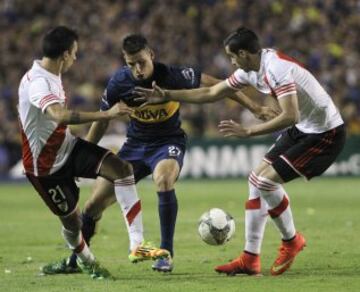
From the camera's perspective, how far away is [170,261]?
10023 mm

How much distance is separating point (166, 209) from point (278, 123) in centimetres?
169

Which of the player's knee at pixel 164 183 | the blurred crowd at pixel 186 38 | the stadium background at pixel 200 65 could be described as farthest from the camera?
the blurred crowd at pixel 186 38

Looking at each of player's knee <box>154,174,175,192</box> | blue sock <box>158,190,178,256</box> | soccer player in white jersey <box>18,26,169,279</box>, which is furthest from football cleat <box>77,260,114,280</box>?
player's knee <box>154,174,175,192</box>

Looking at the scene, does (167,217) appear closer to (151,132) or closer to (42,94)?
(151,132)

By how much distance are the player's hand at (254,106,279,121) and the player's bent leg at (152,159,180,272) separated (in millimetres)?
1056

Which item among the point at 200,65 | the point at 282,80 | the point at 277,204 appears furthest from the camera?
the point at 200,65

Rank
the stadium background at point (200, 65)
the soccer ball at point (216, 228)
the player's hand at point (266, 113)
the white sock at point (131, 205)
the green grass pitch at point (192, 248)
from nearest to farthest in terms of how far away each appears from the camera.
Answer: the green grass pitch at point (192, 248)
the white sock at point (131, 205)
the player's hand at point (266, 113)
the soccer ball at point (216, 228)
the stadium background at point (200, 65)

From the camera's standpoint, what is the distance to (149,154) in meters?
10.8

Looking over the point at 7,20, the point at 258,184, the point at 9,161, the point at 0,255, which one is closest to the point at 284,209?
the point at 258,184

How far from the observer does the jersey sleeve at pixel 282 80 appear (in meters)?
9.23

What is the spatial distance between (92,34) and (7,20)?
2669 millimetres

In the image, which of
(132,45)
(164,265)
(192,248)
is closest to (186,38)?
(192,248)

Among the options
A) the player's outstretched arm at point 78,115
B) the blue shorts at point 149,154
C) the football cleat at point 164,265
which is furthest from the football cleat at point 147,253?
the player's outstretched arm at point 78,115

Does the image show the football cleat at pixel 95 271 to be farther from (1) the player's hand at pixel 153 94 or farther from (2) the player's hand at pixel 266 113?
(2) the player's hand at pixel 266 113
